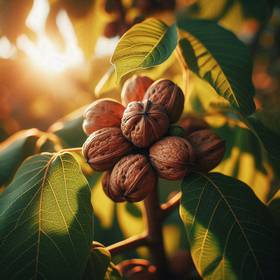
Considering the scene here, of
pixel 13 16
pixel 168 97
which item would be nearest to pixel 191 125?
pixel 168 97

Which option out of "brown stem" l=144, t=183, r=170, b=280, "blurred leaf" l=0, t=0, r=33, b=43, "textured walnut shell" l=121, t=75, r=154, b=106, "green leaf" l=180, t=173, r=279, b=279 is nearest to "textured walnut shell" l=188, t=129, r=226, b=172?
"green leaf" l=180, t=173, r=279, b=279

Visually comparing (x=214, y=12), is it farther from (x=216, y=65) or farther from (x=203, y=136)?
(x=203, y=136)

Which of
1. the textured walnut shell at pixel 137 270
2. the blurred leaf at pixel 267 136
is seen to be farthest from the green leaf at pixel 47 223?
the blurred leaf at pixel 267 136

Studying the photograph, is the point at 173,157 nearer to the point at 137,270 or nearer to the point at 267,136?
the point at 267,136

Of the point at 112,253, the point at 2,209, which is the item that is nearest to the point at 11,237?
the point at 2,209

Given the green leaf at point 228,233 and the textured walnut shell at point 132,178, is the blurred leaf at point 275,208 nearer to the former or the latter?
the green leaf at point 228,233

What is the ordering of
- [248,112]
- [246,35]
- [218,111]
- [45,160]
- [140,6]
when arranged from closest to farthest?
[248,112] < [45,160] < [218,111] < [140,6] < [246,35]

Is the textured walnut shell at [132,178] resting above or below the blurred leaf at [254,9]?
above
